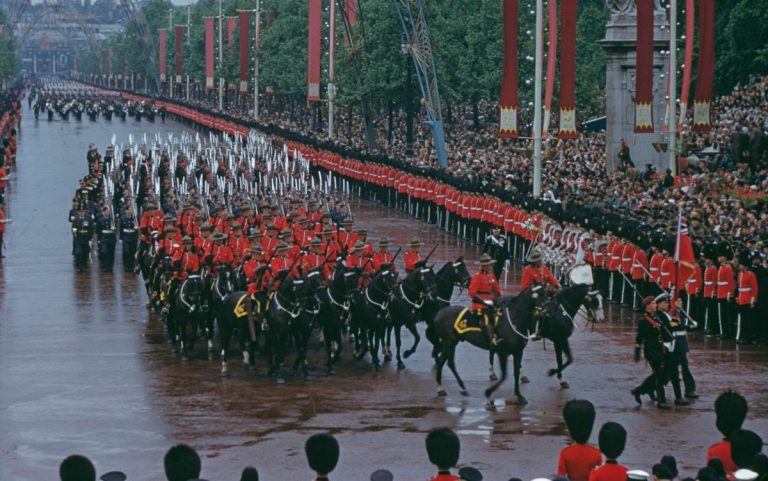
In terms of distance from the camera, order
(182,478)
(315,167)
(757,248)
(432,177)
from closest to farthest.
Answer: (182,478) < (757,248) < (432,177) < (315,167)

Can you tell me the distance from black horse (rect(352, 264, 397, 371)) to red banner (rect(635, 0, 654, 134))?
50.1ft

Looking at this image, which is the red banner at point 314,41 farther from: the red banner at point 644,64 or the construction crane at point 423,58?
the red banner at point 644,64

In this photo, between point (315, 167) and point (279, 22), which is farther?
point (279, 22)

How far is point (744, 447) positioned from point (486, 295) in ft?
35.7

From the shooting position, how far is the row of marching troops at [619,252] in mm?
26688

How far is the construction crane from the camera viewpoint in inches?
2218

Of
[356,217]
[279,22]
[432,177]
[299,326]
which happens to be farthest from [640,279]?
[279,22]

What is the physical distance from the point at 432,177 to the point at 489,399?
86.9 feet

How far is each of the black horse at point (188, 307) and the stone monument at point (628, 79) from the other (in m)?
25.6

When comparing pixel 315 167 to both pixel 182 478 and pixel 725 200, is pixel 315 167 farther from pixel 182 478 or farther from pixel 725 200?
pixel 182 478

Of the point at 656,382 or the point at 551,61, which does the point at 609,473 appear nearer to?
the point at 656,382

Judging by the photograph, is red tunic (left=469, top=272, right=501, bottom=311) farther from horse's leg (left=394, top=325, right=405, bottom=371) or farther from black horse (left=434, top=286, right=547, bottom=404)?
horse's leg (left=394, top=325, right=405, bottom=371)

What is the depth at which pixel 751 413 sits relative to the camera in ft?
67.8

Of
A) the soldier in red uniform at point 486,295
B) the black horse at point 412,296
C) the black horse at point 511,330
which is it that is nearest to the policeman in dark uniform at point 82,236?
the black horse at point 412,296
